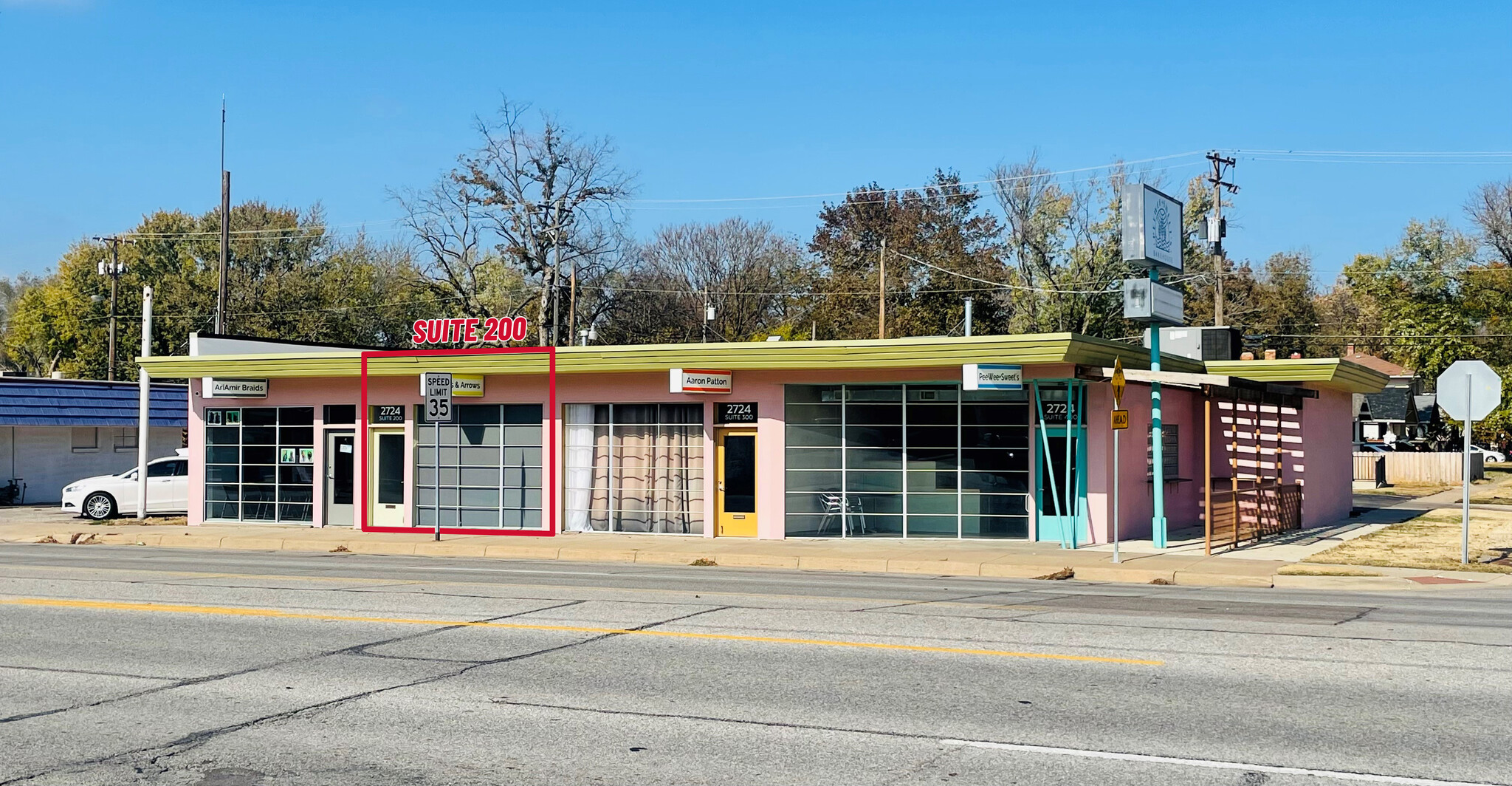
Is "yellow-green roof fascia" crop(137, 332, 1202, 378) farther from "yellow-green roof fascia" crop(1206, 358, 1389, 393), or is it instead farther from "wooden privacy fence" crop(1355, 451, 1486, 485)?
"wooden privacy fence" crop(1355, 451, 1486, 485)

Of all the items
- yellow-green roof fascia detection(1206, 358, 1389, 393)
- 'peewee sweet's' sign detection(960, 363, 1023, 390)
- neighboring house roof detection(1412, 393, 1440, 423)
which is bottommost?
'peewee sweet's' sign detection(960, 363, 1023, 390)

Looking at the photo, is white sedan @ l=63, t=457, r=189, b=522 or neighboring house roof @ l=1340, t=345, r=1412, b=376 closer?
white sedan @ l=63, t=457, r=189, b=522

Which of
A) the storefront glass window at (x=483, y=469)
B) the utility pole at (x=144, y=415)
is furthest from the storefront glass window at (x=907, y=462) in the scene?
the utility pole at (x=144, y=415)

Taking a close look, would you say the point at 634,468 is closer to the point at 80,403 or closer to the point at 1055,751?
the point at 1055,751

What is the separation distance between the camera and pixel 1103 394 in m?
23.3

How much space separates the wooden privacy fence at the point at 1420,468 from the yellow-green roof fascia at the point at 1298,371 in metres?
25.6

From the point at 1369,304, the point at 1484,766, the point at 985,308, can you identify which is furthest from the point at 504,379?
the point at 1369,304

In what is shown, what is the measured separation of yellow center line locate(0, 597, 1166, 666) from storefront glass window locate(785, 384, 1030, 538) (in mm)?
12383

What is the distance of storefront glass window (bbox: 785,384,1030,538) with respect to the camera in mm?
23766

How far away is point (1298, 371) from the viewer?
2630 centimetres

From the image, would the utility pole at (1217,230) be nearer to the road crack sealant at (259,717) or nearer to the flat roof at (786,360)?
the flat roof at (786,360)

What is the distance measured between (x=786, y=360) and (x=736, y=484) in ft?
9.34

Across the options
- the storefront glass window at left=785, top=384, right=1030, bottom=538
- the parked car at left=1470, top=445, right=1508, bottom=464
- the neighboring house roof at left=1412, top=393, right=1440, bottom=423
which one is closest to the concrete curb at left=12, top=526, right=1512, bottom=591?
the storefront glass window at left=785, top=384, right=1030, bottom=538

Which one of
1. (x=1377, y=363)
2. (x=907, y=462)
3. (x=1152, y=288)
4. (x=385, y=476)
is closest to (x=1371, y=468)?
(x=1152, y=288)
